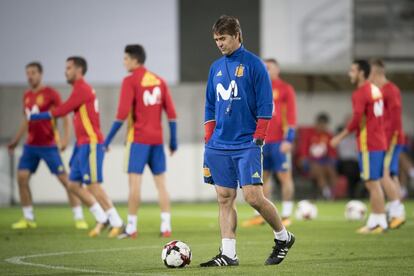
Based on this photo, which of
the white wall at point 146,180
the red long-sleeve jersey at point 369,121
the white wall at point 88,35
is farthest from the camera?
the white wall at point 88,35

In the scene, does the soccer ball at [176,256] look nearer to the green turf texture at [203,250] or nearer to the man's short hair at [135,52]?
the green turf texture at [203,250]

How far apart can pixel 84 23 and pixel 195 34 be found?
9.03 ft

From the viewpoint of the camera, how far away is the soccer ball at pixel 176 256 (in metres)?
Answer: 9.56

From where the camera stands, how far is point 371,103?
45.6 ft

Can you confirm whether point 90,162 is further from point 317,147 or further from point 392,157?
point 317,147

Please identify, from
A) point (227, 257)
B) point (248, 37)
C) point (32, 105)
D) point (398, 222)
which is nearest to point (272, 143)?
point (398, 222)

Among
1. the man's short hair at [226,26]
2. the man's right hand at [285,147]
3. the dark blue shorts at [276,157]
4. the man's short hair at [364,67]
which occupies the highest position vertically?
the man's short hair at [226,26]

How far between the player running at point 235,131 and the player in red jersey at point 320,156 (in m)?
15.5

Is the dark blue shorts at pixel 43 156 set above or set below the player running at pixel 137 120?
below

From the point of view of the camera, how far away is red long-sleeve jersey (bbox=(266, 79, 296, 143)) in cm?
1583

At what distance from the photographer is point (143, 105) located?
44.2 ft

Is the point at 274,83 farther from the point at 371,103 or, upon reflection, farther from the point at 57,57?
the point at 57,57

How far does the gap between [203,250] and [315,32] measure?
48.4 ft

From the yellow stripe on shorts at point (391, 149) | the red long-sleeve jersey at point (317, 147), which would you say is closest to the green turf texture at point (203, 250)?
the yellow stripe on shorts at point (391, 149)
